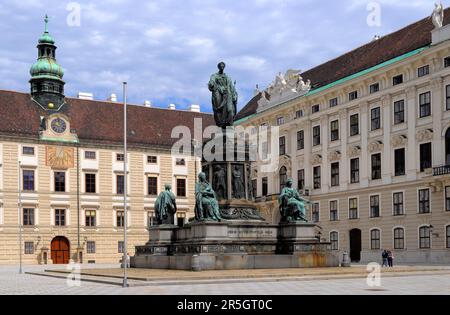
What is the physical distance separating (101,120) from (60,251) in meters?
14.4

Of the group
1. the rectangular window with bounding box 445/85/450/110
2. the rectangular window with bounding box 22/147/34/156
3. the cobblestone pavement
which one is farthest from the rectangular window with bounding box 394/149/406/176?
the rectangular window with bounding box 22/147/34/156

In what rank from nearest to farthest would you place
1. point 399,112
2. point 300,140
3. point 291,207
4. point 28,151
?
1. point 291,207
2. point 399,112
3. point 300,140
4. point 28,151

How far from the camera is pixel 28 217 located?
7188cm

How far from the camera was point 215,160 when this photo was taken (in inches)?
1299

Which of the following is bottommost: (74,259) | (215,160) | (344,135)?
(74,259)

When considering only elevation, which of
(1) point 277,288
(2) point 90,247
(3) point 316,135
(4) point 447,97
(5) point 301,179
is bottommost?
(2) point 90,247

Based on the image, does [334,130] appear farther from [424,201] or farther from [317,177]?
[424,201]

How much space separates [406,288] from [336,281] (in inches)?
137

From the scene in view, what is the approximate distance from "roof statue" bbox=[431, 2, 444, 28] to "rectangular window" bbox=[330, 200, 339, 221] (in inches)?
672

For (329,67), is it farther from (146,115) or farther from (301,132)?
(146,115)

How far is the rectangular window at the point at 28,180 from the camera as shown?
237ft

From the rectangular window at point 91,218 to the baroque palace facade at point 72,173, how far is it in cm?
8

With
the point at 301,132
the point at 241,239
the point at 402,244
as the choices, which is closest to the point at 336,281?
the point at 241,239

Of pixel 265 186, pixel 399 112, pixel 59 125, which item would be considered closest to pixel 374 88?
pixel 399 112
